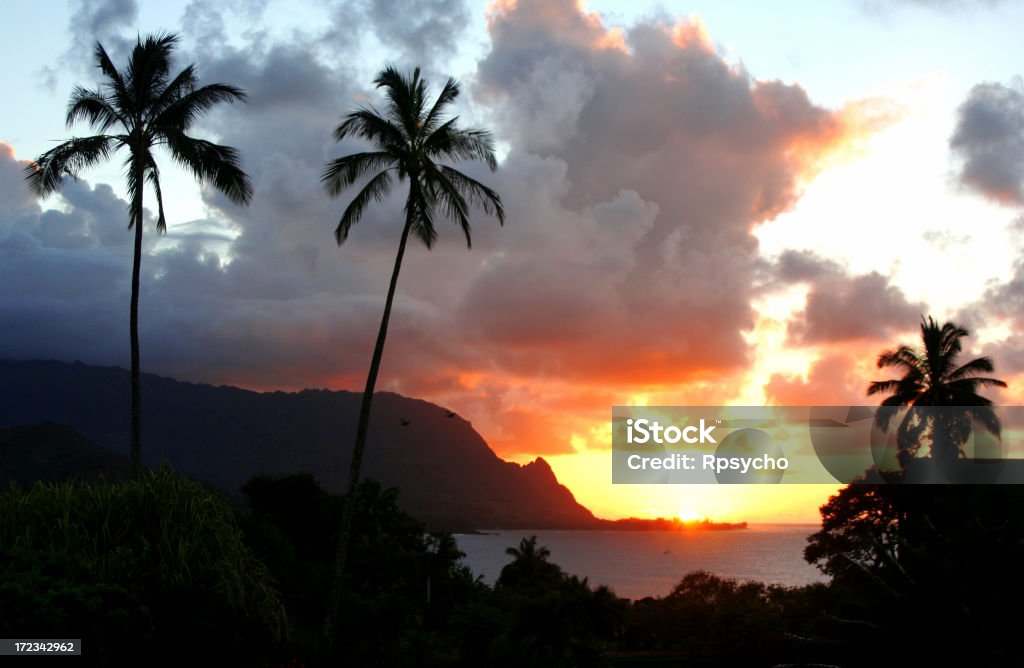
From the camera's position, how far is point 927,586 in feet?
40.5

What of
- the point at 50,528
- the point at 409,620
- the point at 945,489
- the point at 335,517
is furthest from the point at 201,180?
the point at 335,517

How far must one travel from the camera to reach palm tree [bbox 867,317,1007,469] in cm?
4500

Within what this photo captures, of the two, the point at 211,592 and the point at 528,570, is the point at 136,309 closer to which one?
the point at 211,592

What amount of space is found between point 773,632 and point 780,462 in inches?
436

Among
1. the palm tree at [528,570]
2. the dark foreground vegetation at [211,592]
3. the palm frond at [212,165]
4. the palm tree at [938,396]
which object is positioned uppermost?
the palm frond at [212,165]

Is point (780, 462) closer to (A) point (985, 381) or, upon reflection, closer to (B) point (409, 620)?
(A) point (985, 381)

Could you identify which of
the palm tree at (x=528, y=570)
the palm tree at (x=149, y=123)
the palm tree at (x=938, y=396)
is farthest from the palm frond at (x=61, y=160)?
the palm tree at (x=528, y=570)

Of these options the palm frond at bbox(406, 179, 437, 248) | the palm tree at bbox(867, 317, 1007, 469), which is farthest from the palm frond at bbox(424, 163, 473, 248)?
the palm tree at bbox(867, 317, 1007, 469)

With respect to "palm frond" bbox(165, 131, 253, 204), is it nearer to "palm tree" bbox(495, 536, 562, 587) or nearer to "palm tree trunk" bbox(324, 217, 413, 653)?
"palm tree trunk" bbox(324, 217, 413, 653)

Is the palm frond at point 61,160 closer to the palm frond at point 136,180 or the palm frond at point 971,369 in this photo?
the palm frond at point 136,180

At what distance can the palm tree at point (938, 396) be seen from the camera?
45000 millimetres

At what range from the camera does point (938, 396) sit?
46375 mm

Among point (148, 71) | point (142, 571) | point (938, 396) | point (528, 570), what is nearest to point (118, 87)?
point (148, 71)

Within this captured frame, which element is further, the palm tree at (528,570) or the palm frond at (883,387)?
the palm tree at (528,570)
